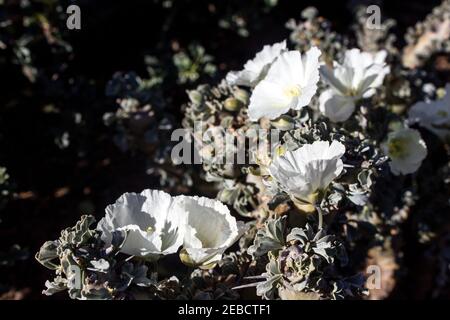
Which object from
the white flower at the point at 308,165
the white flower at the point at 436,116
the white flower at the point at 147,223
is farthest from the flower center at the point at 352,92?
the white flower at the point at 147,223

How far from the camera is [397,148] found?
7.55 feet

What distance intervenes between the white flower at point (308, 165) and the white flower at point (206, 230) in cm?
21

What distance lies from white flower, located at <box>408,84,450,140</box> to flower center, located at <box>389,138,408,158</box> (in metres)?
0.23

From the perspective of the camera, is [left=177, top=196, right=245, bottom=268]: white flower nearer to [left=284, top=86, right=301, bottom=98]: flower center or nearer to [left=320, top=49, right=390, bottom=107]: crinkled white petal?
[left=284, top=86, right=301, bottom=98]: flower center

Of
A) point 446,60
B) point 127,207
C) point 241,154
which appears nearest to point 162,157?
point 241,154

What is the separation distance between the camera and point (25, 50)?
2.84m

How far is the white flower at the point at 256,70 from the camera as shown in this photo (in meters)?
2.14

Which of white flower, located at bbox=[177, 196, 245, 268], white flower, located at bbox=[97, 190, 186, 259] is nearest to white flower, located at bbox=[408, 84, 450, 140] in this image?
white flower, located at bbox=[177, 196, 245, 268]

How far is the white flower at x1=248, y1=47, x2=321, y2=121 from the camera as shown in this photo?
2.00 metres

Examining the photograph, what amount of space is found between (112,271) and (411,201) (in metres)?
1.46

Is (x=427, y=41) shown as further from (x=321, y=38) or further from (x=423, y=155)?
(x=423, y=155)

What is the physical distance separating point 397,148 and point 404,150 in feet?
0.09

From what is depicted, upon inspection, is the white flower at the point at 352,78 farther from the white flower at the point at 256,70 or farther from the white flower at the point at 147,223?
the white flower at the point at 147,223

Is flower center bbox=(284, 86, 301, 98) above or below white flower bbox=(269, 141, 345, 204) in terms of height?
above
